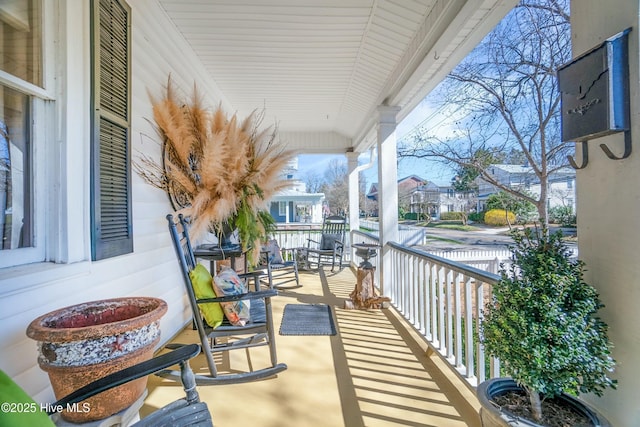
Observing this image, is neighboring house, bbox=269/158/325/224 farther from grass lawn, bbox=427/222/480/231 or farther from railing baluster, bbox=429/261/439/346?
railing baluster, bbox=429/261/439/346

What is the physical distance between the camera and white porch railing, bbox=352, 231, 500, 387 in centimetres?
186

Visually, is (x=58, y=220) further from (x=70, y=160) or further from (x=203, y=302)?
(x=203, y=302)

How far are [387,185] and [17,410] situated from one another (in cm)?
383

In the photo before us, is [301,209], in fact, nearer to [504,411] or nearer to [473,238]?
[473,238]

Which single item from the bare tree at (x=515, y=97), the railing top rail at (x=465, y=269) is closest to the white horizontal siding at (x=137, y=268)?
the railing top rail at (x=465, y=269)

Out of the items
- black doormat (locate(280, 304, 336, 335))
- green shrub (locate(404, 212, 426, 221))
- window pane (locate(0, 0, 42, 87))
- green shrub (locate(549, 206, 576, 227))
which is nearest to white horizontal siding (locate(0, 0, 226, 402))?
window pane (locate(0, 0, 42, 87))

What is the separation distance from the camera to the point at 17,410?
56 centimetres

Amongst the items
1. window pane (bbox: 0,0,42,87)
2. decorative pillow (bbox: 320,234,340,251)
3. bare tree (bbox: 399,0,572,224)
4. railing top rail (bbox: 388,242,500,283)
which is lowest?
decorative pillow (bbox: 320,234,340,251)

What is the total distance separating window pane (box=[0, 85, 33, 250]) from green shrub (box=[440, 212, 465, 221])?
12.8 feet

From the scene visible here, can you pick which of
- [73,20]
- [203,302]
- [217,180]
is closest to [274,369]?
[203,302]

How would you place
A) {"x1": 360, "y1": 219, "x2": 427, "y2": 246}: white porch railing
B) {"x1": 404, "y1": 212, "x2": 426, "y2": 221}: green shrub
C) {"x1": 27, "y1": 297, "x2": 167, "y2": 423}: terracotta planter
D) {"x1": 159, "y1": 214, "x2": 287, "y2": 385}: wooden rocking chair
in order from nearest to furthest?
{"x1": 27, "y1": 297, "x2": 167, "y2": 423}: terracotta planter → {"x1": 159, "y1": 214, "x2": 287, "y2": 385}: wooden rocking chair → {"x1": 404, "y1": 212, "x2": 426, "y2": 221}: green shrub → {"x1": 360, "y1": 219, "x2": 427, "y2": 246}: white porch railing

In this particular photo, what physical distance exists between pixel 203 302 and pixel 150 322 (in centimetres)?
63

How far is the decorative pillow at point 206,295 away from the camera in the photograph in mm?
2070

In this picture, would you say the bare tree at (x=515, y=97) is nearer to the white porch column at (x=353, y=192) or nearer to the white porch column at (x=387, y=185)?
the white porch column at (x=387, y=185)
